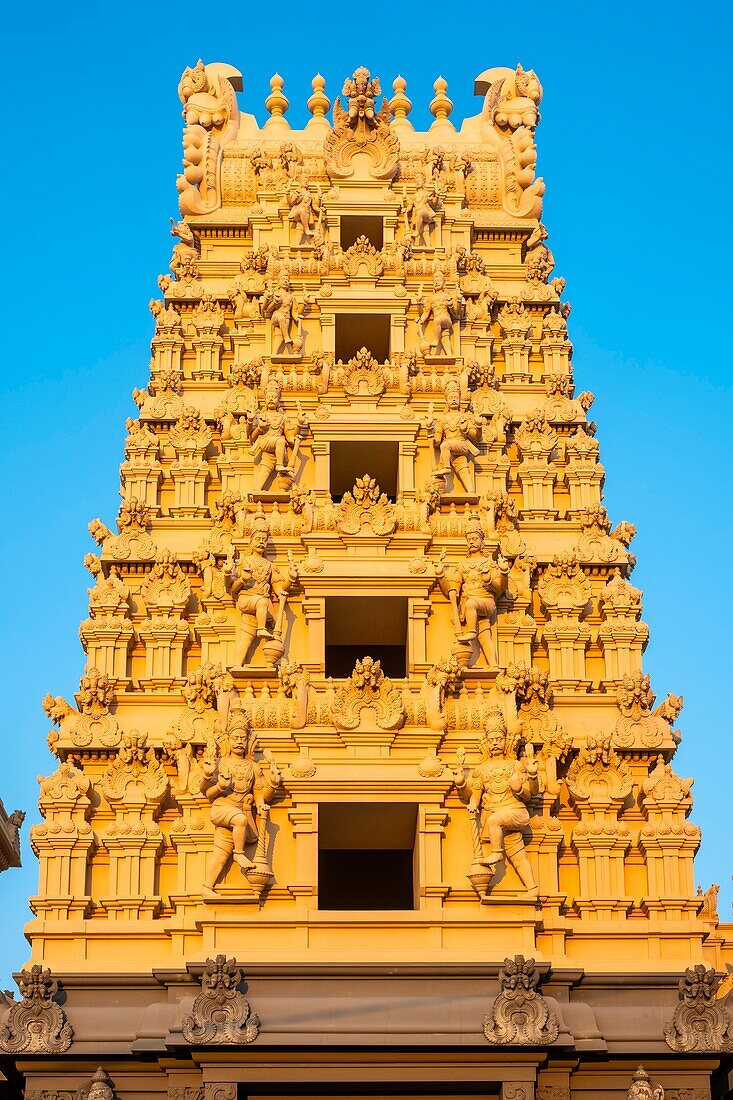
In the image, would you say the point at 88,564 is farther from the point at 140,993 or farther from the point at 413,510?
the point at 140,993

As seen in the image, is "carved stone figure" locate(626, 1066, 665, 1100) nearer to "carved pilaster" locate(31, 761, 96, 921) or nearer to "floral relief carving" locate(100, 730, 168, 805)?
"floral relief carving" locate(100, 730, 168, 805)

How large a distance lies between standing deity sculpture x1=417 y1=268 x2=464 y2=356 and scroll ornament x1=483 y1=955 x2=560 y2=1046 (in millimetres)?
12592

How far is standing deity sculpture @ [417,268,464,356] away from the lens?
121 feet

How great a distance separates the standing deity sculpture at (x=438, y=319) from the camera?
37.0m

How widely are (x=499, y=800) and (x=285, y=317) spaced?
11.0 metres

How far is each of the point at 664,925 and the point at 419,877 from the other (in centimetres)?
365

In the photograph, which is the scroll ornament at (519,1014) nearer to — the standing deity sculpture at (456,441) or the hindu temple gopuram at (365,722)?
the hindu temple gopuram at (365,722)

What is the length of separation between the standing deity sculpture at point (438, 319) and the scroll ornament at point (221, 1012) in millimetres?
12995

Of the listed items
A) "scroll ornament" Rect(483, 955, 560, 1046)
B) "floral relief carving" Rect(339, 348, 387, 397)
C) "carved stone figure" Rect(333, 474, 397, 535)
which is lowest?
"scroll ornament" Rect(483, 955, 560, 1046)

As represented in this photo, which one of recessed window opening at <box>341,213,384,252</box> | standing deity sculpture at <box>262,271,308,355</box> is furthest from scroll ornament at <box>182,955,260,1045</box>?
recessed window opening at <box>341,213,384,252</box>

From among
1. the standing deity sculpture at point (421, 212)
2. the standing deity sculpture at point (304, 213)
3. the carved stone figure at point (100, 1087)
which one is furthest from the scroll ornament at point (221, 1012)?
the standing deity sculpture at point (421, 212)

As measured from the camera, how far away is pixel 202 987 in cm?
2819

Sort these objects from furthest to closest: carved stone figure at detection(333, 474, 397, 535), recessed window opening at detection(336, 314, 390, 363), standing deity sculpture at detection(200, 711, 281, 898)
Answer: recessed window opening at detection(336, 314, 390, 363)
carved stone figure at detection(333, 474, 397, 535)
standing deity sculpture at detection(200, 711, 281, 898)

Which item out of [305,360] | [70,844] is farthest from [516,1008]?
[305,360]
